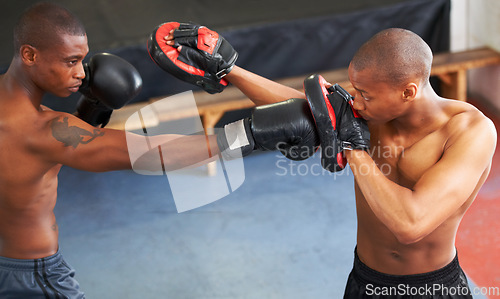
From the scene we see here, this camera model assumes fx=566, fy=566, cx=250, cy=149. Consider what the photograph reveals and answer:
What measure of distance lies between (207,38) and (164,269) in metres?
1.46

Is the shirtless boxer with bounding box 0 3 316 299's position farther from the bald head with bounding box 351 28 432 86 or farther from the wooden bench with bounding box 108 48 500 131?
the wooden bench with bounding box 108 48 500 131

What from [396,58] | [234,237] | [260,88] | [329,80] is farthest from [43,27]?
[329,80]

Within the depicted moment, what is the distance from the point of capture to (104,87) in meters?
2.17

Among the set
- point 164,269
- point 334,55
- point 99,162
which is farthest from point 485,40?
point 99,162

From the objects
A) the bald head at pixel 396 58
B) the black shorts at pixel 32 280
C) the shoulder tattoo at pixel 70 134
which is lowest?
the black shorts at pixel 32 280

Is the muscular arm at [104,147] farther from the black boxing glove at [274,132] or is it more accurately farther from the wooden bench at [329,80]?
the wooden bench at [329,80]

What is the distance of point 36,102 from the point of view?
71.5 inches

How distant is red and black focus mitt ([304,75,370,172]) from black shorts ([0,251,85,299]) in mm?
1008

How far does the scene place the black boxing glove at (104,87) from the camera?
218cm

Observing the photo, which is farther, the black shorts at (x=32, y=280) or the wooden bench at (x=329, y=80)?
the wooden bench at (x=329, y=80)

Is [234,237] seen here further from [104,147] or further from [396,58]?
[396,58]

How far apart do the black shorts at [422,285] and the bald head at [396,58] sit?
2.07 feet

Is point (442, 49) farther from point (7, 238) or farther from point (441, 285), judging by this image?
point (7, 238)

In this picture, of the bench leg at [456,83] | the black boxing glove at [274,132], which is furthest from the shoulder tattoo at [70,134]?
the bench leg at [456,83]
